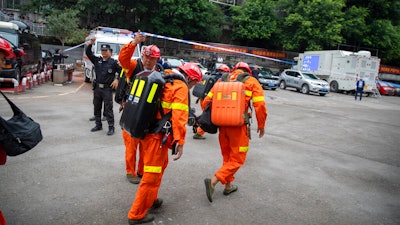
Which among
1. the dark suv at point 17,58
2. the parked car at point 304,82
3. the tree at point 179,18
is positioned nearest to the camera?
the dark suv at point 17,58

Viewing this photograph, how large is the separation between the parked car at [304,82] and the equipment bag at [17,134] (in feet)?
69.4

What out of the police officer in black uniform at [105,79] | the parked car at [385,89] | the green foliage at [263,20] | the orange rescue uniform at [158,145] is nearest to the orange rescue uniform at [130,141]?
the orange rescue uniform at [158,145]

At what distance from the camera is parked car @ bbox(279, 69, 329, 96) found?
854 inches

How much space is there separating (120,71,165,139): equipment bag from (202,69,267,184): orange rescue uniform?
1304 millimetres

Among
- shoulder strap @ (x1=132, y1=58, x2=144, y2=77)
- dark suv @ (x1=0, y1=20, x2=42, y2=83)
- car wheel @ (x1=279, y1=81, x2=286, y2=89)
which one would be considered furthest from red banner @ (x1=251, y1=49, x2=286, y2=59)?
shoulder strap @ (x1=132, y1=58, x2=144, y2=77)

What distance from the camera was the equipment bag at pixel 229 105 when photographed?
4.05 meters

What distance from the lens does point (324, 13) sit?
30812mm

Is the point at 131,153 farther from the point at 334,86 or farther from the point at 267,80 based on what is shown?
the point at 334,86

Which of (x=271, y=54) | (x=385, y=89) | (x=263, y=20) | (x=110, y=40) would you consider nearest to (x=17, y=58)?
(x=110, y=40)

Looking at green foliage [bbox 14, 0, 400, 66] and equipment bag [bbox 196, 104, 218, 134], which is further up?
green foliage [bbox 14, 0, 400, 66]

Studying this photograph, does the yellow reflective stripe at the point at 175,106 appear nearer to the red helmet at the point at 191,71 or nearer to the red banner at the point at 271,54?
the red helmet at the point at 191,71

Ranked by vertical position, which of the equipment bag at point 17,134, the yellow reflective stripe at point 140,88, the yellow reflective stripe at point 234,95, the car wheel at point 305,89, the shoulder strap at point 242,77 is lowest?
the car wheel at point 305,89

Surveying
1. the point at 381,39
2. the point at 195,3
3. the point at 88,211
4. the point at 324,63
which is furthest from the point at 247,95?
the point at 381,39

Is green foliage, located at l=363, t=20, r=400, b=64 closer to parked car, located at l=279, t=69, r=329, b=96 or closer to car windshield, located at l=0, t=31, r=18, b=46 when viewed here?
parked car, located at l=279, t=69, r=329, b=96
